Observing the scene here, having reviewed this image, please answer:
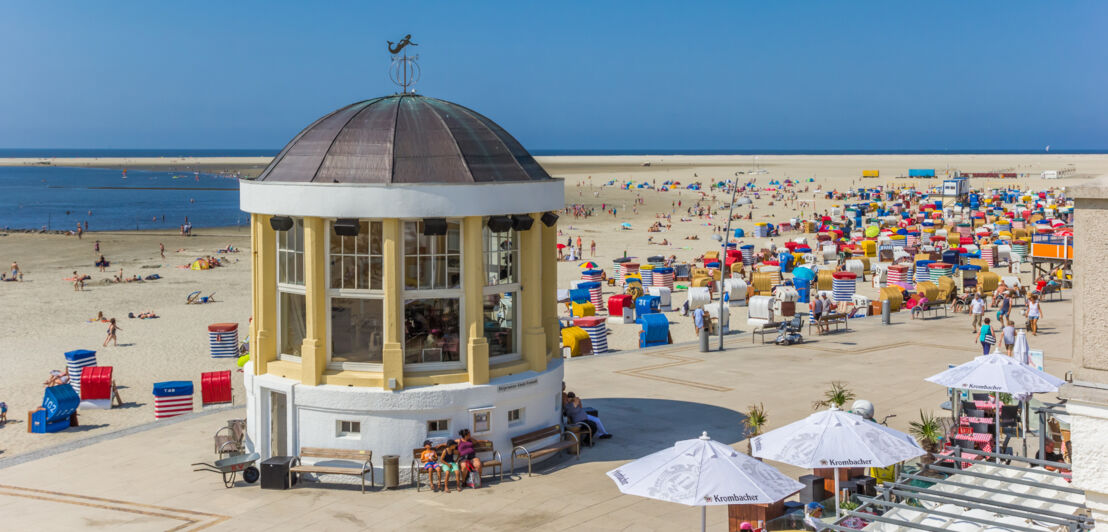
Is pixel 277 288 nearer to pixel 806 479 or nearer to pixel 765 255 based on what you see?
pixel 806 479

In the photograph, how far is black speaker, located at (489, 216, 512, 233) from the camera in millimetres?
17312

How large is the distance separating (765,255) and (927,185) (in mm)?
80524

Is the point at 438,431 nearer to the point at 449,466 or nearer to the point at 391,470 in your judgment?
the point at 449,466

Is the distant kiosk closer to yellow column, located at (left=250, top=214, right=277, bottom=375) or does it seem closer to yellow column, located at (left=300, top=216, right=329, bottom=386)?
yellow column, located at (left=250, top=214, right=277, bottom=375)

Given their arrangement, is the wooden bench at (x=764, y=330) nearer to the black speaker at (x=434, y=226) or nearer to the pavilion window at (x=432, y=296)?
the pavilion window at (x=432, y=296)

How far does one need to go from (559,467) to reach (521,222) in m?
4.31

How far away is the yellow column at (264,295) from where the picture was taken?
1773 centimetres

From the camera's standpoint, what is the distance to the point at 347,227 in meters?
16.5

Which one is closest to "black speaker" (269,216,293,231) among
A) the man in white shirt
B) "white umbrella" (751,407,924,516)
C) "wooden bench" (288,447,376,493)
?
"wooden bench" (288,447,376,493)

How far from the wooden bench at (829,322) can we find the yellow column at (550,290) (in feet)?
44.7

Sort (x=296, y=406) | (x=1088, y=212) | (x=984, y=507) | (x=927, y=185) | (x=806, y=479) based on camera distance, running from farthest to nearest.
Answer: (x=927, y=185)
(x=296, y=406)
(x=806, y=479)
(x=984, y=507)
(x=1088, y=212)

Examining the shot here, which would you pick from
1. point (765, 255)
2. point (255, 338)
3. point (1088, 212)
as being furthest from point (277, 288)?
point (765, 255)

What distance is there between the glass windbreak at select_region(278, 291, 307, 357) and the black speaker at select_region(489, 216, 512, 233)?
3700mm

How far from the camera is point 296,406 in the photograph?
17.1m
